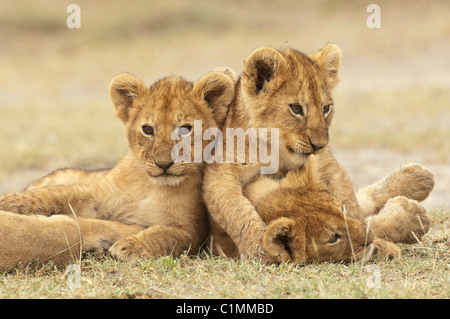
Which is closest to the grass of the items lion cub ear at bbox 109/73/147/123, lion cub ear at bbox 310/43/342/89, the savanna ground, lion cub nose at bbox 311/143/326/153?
the savanna ground

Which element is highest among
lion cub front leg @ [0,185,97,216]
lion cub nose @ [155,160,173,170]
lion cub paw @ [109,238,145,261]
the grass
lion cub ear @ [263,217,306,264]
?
lion cub nose @ [155,160,173,170]

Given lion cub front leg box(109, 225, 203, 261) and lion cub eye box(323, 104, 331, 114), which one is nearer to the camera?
lion cub front leg box(109, 225, 203, 261)

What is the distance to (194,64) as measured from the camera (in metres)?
18.2

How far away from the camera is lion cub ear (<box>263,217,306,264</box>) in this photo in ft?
11.9

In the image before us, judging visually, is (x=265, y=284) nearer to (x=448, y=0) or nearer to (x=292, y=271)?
(x=292, y=271)

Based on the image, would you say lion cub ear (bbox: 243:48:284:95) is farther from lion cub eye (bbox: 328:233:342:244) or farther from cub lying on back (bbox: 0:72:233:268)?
lion cub eye (bbox: 328:233:342:244)

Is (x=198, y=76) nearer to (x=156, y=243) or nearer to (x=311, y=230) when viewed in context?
(x=156, y=243)

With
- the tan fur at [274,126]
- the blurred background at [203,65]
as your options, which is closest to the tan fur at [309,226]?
the tan fur at [274,126]

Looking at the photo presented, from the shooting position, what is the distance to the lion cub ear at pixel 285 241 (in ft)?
11.9

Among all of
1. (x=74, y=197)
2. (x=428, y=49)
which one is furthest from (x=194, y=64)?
(x=74, y=197)

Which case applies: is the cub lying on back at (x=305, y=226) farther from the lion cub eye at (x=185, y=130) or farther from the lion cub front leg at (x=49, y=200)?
the lion cub front leg at (x=49, y=200)

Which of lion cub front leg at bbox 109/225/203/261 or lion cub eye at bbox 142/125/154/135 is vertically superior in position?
lion cub eye at bbox 142/125/154/135

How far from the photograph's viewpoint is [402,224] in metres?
4.59
